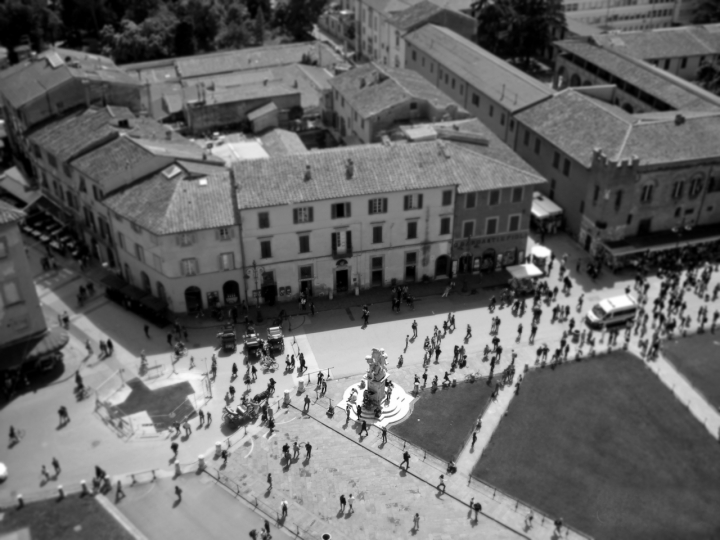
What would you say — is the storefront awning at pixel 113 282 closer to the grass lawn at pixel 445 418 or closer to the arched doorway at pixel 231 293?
the arched doorway at pixel 231 293

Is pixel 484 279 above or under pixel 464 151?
under

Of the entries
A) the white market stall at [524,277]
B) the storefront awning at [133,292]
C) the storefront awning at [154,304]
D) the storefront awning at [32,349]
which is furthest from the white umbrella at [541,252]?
the storefront awning at [32,349]

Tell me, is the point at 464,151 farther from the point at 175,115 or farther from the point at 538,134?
the point at 175,115

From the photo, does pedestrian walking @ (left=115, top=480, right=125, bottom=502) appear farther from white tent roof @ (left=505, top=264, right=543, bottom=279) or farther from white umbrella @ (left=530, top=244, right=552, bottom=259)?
white umbrella @ (left=530, top=244, right=552, bottom=259)

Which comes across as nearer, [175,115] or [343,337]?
[343,337]

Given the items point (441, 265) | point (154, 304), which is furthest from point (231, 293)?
point (441, 265)

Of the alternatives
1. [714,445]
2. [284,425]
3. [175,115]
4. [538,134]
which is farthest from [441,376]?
[175,115]

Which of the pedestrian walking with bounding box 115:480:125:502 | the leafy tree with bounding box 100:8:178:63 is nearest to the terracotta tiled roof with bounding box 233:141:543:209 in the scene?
the pedestrian walking with bounding box 115:480:125:502

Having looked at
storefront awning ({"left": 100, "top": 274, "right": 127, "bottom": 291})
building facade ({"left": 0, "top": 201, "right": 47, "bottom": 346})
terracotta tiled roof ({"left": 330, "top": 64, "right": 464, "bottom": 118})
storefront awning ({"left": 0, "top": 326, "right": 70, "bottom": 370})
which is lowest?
storefront awning ({"left": 100, "top": 274, "right": 127, "bottom": 291})
